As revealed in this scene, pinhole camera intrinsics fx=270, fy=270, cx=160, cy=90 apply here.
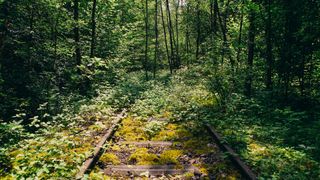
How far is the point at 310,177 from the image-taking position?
456 centimetres

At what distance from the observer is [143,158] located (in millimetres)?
6109

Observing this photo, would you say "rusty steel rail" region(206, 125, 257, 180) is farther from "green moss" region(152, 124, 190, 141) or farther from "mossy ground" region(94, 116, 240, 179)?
"green moss" region(152, 124, 190, 141)

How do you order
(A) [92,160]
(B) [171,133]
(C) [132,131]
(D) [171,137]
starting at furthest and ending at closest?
(C) [132,131], (B) [171,133], (D) [171,137], (A) [92,160]

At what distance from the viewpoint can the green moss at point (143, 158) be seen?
5887 mm

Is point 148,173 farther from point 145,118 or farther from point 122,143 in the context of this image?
point 145,118

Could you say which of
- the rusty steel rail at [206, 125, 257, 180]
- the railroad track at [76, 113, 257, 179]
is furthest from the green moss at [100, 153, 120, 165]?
the rusty steel rail at [206, 125, 257, 180]

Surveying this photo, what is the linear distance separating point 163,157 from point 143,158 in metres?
0.46

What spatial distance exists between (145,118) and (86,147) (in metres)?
3.75

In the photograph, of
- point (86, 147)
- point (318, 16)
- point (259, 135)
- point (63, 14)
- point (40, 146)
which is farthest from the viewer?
point (63, 14)

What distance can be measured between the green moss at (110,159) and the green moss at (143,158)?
343 mm

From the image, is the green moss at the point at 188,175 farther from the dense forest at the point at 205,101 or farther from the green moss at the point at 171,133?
the green moss at the point at 171,133

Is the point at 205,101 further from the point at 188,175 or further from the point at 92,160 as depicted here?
the point at 92,160

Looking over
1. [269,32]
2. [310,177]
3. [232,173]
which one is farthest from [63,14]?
[310,177]

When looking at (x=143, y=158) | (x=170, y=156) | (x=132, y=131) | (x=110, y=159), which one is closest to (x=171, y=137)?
(x=132, y=131)
